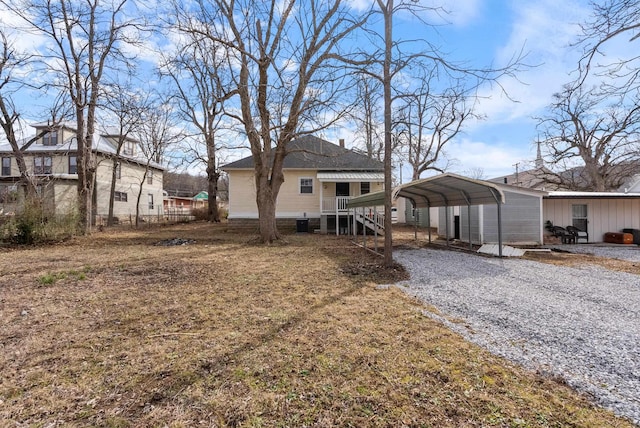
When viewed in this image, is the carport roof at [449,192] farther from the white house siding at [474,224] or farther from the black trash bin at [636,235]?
the black trash bin at [636,235]

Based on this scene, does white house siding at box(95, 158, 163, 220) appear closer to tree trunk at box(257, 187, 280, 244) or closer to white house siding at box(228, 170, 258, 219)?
white house siding at box(228, 170, 258, 219)

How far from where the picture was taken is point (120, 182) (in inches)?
1093

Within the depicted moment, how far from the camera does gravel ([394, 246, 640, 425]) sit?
3.01 metres

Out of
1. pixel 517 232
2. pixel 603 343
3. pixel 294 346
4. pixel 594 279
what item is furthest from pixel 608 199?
pixel 294 346

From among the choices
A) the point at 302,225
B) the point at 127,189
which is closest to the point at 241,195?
the point at 302,225

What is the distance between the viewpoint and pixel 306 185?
21.9m

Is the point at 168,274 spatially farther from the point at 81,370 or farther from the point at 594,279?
the point at 594,279

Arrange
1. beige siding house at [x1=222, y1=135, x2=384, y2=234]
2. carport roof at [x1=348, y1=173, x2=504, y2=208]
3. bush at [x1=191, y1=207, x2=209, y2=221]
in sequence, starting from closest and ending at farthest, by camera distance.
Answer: carport roof at [x1=348, y1=173, x2=504, y2=208], beige siding house at [x1=222, y1=135, x2=384, y2=234], bush at [x1=191, y1=207, x2=209, y2=221]

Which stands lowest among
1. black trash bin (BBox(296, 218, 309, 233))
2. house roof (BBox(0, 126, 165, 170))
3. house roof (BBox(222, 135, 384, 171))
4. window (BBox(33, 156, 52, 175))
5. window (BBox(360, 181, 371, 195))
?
black trash bin (BBox(296, 218, 309, 233))

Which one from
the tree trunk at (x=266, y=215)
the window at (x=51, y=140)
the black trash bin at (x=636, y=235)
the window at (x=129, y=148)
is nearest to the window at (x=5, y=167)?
the window at (x=51, y=140)

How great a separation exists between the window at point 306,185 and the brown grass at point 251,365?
51.9ft

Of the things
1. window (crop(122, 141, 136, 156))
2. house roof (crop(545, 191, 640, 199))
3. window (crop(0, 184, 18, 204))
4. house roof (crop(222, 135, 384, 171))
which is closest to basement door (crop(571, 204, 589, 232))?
house roof (crop(545, 191, 640, 199))

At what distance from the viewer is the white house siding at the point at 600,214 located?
1498 centimetres

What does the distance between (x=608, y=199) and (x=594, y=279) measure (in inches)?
412
